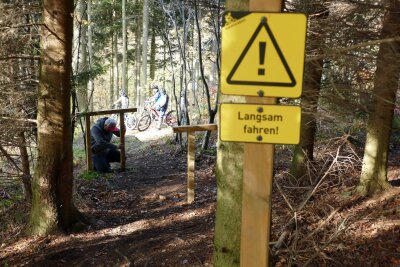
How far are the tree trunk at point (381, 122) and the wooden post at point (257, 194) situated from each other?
365 centimetres

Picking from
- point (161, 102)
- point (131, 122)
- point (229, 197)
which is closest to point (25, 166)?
point (229, 197)

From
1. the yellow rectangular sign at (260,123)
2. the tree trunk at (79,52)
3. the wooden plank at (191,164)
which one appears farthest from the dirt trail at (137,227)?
the yellow rectangular sign at (260,123)

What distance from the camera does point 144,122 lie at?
18578mm

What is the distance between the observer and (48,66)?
5.71 meters

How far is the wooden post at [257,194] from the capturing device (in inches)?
92.3

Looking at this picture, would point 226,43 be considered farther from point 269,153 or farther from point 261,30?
point 269,153

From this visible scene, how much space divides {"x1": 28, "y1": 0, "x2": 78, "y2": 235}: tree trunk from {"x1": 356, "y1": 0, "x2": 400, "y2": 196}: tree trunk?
13.8 feet

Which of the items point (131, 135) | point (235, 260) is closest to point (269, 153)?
point (235, 260)

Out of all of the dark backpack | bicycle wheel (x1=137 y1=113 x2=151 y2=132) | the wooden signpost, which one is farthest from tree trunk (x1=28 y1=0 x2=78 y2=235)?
bicycle wheel (x1=137 y1=113 x2=151 y2=132)

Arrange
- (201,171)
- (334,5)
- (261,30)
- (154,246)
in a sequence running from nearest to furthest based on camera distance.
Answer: (261,30)
(154,246)
(334,5)
(201,171)

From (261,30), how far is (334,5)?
4911 millimetres

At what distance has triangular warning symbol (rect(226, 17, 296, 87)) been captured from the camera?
2230 mm

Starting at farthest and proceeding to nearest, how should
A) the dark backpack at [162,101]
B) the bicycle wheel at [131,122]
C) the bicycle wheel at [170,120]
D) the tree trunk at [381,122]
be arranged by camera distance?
the bicycle wheel at [131,122] → the bicycle wheel at [170,120] → the dark backpack at [162,101] → the tree trunk at [381,122]

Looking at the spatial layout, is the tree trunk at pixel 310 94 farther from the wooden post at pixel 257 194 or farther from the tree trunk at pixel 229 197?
the wooden post at pixel 257 194
